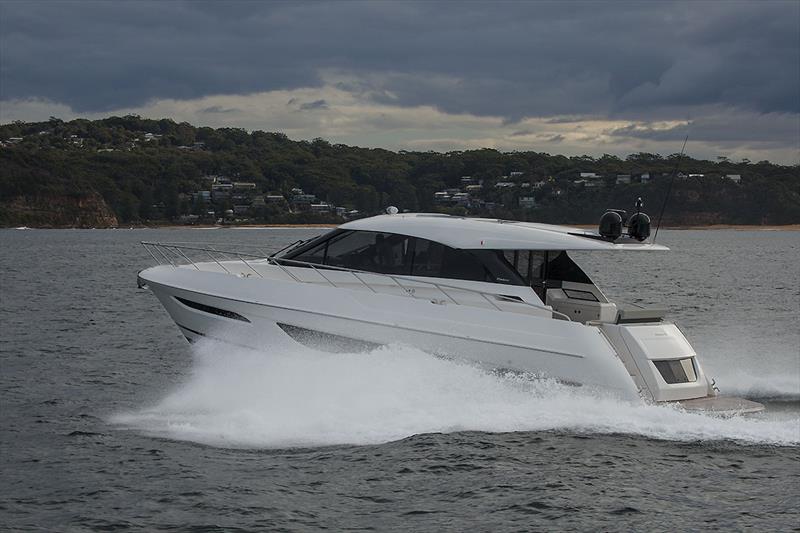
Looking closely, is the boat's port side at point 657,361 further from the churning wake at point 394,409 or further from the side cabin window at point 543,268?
the side cabin window at point 543,268

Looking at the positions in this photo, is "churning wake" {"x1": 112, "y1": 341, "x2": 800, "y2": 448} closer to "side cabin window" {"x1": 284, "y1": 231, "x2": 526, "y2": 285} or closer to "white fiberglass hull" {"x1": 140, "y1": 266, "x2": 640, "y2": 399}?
"white fiberglass hull" {"x1": 140, "y1": 266, "x2": 640, "y2": 399}

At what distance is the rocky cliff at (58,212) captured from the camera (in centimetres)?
13550

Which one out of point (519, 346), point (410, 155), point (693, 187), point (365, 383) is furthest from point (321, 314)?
point (693, 187)

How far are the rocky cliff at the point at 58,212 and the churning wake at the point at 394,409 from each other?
424 ft

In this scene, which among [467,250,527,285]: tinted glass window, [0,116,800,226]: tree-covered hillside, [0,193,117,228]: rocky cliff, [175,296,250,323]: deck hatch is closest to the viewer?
[467,250,527,285]: tinted glass window

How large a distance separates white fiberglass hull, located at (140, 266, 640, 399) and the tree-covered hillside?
6705 cm

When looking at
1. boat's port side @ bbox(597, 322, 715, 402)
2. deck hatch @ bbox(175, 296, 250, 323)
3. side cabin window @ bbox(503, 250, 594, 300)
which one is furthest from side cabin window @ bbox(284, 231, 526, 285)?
boat's port side @ bbox(597, 322, 715, 402)

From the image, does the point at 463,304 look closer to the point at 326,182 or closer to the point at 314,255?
the point at 314,255

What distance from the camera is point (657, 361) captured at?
11.8 meters

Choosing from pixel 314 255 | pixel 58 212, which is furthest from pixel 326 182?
pixel 314 255

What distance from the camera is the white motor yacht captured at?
1175 cm

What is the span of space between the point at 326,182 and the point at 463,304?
10784 centimetres

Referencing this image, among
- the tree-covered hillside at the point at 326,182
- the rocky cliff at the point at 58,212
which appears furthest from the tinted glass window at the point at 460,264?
the rocky cliff at the point at 58,212

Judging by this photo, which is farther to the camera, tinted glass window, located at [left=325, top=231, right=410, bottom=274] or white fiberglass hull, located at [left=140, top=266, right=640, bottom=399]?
tinted glass window, located at [left=325, top=231, right=410, bottom=274]
